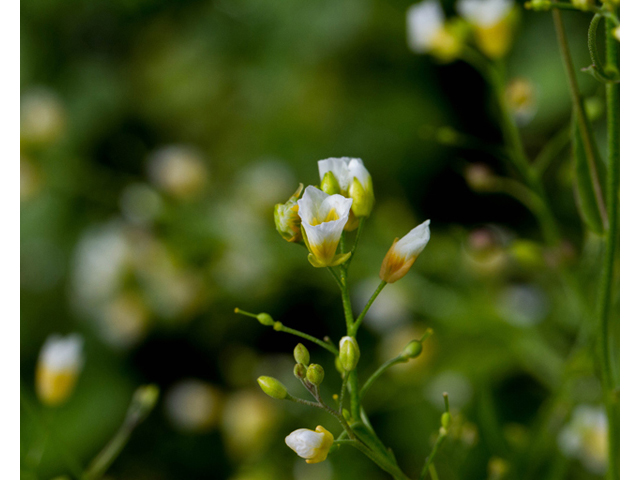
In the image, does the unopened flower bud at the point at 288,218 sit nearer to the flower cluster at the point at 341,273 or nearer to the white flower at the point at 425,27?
the flower cluster at the point at 341,273

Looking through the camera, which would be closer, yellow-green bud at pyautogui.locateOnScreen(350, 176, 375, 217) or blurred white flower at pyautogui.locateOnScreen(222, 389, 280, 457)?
yellow-green bud at pyautogui.locateOnScreen(350, 176, 375, 217)

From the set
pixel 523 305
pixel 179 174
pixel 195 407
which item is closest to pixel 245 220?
pixel 179 174

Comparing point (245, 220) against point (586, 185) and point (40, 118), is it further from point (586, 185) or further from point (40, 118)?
point (586, 185)

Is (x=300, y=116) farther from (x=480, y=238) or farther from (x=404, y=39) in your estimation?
(x=480, y=238)

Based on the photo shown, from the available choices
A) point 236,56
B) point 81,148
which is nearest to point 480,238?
point 236,56

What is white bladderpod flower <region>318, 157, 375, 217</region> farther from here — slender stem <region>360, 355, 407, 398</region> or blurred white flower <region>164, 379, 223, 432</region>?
blurred white flower <region>164, 379, 223, 432</region>

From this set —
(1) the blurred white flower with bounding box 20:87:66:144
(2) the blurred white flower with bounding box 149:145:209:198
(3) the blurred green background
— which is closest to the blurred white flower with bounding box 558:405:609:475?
(3) the blurred green background

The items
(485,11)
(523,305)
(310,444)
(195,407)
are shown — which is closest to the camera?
(310,444)
